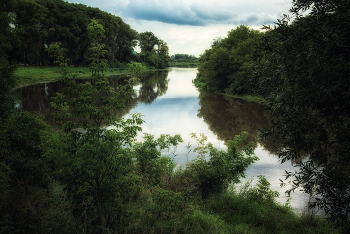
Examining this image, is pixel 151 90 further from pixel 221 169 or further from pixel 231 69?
pixel 221 169

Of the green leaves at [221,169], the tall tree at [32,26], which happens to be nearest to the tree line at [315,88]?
the green leaves at [221,169]

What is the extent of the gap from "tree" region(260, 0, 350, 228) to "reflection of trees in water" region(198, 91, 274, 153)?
A: 9182 millimetres

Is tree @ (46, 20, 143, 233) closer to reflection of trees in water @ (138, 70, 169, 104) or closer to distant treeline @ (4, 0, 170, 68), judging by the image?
reflection of trees in water @ (138, 70, 169, 104)

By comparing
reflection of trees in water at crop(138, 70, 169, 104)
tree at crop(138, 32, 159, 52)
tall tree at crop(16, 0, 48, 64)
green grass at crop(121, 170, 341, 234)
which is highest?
tree at crop(138, 32, 159, 52)

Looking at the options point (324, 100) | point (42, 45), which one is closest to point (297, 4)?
point (324, 100)

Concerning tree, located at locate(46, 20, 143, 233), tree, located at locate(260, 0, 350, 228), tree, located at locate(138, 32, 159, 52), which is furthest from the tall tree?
tree, located at locate(138, 32, 159, 52)

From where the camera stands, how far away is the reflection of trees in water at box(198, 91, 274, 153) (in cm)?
1633

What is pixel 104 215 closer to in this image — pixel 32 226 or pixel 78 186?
pixel 78 186

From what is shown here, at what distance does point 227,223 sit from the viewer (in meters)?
7.26

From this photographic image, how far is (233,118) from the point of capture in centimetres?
2103

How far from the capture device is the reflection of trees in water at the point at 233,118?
16.3 m

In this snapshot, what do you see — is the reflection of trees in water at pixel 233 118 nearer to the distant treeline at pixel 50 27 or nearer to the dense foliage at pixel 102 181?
the dense foliage at pixel 102 181

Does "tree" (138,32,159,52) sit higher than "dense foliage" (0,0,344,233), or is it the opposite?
"tree" (138,32,159,52)

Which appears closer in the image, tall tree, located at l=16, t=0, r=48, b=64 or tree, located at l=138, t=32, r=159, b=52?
tall tree, located at l=16, t=0, r=48, b=64
